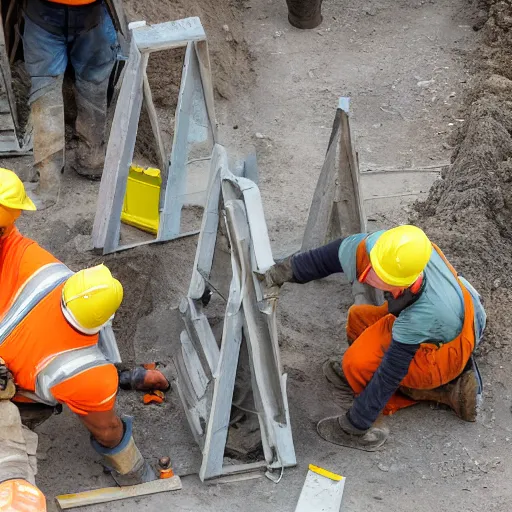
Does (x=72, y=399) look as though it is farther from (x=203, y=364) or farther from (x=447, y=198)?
(x=447, y=198)

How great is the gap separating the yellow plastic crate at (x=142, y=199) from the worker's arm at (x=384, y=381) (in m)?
2.41

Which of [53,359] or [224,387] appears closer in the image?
[53,359]

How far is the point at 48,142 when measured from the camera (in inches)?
273

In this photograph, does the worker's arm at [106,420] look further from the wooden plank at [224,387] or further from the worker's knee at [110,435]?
the wooden plank at [224,387]

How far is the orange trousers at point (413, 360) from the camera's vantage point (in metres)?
5.02

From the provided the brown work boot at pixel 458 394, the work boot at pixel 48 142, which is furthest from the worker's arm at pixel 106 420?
the work boot at pixel 48 142

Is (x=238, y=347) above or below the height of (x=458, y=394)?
above

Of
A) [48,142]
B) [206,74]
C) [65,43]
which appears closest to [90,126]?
[48,142]

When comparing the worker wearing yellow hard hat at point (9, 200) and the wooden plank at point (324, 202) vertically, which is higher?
the worker wearing yellow hard hat at point (9, 200)

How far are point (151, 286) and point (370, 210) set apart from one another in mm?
1936

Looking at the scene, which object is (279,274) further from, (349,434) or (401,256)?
(349,434)

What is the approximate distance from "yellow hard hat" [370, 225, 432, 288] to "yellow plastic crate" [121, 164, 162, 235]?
2.38m

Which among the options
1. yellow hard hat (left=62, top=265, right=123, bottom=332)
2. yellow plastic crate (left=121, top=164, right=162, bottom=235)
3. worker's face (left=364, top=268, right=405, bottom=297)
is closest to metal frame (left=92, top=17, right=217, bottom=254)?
yellow plastic crate (left=121, top=164, right=162, bottom=235)

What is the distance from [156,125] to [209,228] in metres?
1.56
